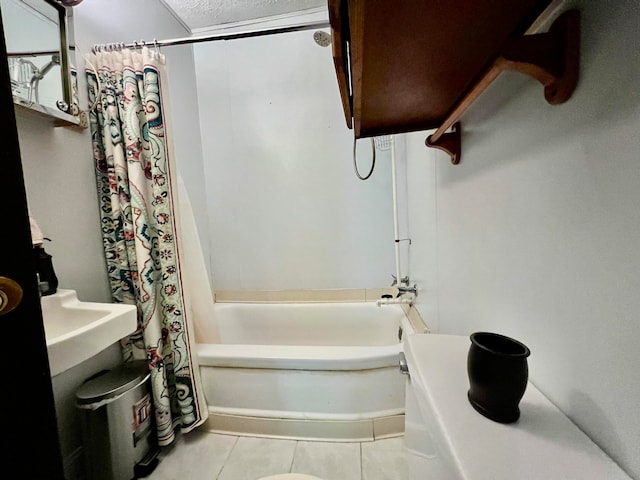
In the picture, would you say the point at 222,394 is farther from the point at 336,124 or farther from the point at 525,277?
the point at 336,124

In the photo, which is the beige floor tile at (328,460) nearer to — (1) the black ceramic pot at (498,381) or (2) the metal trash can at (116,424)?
(2) the metal trash can at (116,424)

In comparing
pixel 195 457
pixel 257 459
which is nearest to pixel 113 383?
pixel 195 457

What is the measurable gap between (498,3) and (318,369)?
1331mm

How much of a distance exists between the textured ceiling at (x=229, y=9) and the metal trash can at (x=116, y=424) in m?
2.22

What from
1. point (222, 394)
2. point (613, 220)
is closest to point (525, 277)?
point (613, 220)

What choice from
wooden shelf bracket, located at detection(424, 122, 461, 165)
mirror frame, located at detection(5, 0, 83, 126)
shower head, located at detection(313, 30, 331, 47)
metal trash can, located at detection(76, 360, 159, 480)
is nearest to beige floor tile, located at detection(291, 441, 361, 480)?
metal trash can, located at detection(76, 360, 159, 480)

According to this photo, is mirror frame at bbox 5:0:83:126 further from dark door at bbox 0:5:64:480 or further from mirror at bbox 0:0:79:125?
dark door at bbox 0:5:64:480

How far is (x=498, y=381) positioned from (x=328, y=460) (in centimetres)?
111

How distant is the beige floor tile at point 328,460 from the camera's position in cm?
110

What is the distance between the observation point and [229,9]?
1769 millimetres

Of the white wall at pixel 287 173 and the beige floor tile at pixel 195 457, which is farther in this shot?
the white wall at pixel 287 173

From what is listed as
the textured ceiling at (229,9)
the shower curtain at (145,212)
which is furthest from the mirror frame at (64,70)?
the textured ceiling at (229,9)

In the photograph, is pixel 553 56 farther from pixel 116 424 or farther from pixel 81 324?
pixel 116 424

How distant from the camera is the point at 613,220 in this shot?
352 mm
